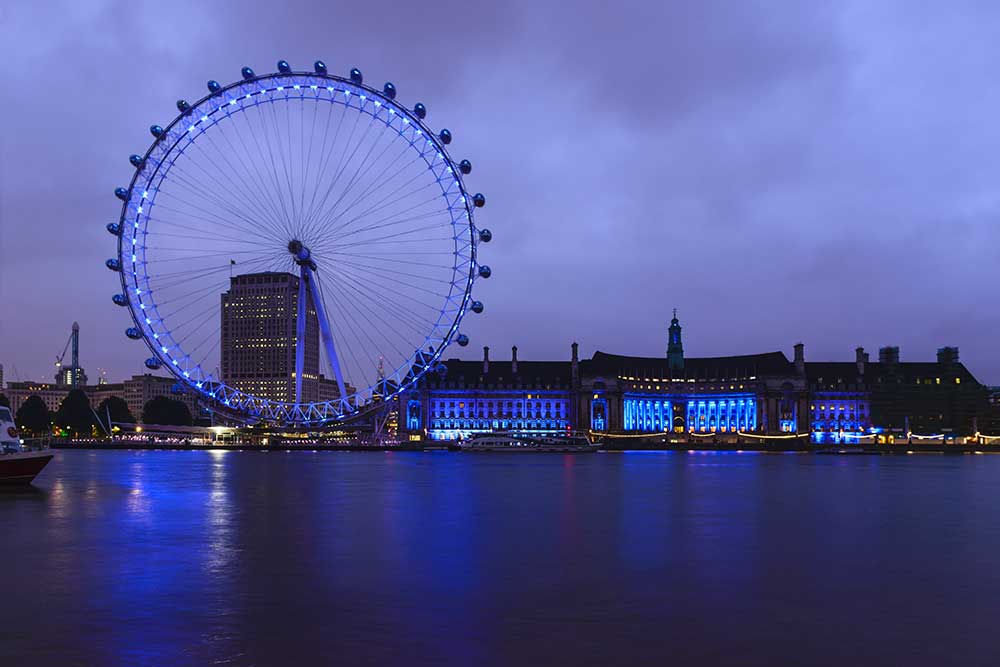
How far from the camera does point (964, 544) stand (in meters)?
32.7

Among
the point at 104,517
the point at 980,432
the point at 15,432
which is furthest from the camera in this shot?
the point at 980,432

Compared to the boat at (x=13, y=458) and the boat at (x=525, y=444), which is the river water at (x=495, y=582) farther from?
the boat at (x=525, y=444)

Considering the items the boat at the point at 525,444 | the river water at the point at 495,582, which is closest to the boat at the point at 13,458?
the river water at the point at 495,582

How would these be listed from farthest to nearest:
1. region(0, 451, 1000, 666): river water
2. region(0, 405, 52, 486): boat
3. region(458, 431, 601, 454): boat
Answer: region(458, 431, 601, 454): boat → region(0, 405, 52, 486): boat → region(0, 451, 1000, 666): river water

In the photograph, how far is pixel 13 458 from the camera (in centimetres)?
5491

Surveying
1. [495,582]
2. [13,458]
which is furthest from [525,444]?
[495,582]

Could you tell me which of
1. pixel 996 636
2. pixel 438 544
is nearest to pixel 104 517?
pixel 438 544

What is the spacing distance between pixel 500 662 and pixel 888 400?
193 meters

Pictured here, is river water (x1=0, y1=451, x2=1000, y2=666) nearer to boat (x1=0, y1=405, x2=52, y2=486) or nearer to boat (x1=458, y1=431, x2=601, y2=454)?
boat (x1=0, y1=405, x2=52, y2=486)

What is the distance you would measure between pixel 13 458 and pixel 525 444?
125m

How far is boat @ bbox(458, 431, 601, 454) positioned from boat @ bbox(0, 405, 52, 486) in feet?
360

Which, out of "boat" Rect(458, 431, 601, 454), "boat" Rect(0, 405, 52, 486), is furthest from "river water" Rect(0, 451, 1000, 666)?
"boat" Rect(458, 431, 601, 454)

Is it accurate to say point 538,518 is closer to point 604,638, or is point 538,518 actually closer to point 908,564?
point 908,564

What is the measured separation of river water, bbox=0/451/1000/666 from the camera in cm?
1745
